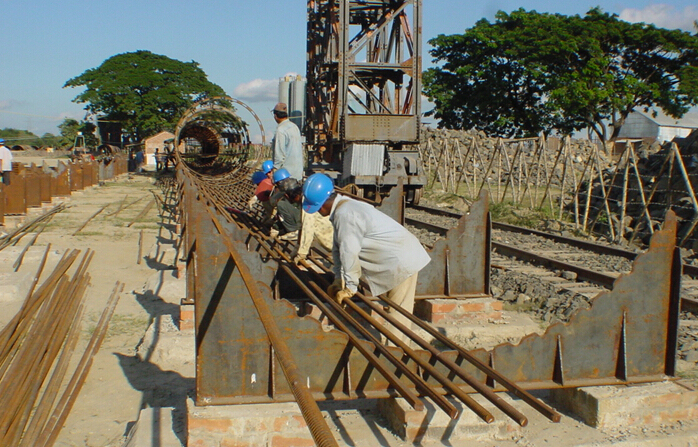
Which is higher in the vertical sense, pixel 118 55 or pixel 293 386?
pixel 118 55

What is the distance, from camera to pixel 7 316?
6.30 metres

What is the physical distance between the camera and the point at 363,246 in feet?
14.7

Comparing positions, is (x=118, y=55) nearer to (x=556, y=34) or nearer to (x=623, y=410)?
(x=556, y=34)

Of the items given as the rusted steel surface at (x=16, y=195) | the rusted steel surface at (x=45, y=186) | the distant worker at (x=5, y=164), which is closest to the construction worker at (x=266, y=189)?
the rusted steel surface at (x=16, y=195)

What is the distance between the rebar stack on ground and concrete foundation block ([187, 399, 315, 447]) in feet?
3.19

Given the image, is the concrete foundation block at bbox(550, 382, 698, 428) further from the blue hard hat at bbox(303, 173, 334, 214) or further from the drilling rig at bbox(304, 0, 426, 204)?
the drilling rig at bbox(304, 0, 426, 204)

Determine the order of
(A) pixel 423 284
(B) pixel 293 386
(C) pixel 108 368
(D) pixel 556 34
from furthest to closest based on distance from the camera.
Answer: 1. (D) pixel 556 34
2. (A) pixel 423 284
3. (C) pixel 108 368
4. (B) pixel 293 386

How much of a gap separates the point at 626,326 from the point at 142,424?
3017 mm

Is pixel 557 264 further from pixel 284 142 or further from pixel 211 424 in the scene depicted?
pixel 211 424

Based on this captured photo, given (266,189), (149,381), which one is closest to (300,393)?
(149,381)

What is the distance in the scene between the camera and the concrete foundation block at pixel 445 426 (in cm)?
367

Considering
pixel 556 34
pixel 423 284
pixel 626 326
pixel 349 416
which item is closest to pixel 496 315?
pixel 423 284

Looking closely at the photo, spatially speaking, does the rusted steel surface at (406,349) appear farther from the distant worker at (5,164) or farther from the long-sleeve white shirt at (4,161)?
the long-sleeve white shirt at (4,161)

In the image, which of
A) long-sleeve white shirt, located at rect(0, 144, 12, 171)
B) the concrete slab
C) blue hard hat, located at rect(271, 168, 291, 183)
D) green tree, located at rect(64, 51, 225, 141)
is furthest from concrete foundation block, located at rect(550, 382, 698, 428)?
green tree, located at rect(64, 51, 225, 141)
